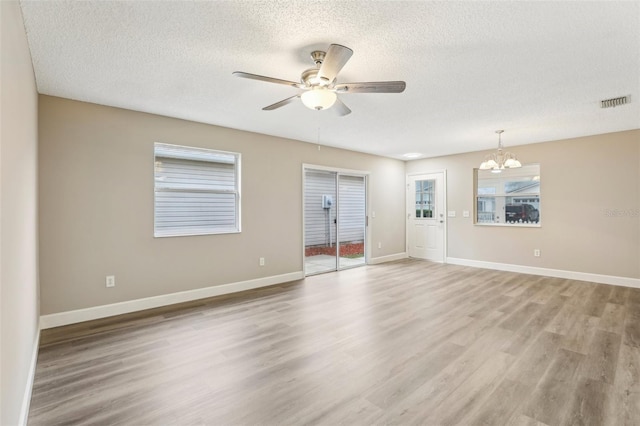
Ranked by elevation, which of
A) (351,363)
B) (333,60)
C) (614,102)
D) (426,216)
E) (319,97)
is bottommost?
(351,363)

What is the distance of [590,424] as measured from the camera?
1.85m

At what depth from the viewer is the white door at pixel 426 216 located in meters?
7.25

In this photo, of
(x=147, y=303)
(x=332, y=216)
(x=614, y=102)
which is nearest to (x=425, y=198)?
(x=332, y=216)

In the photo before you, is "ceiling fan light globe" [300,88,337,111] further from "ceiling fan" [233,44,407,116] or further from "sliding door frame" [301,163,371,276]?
"sliding door frame" [301,163,371,276]

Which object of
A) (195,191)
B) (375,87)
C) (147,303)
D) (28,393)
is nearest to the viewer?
(28,393)

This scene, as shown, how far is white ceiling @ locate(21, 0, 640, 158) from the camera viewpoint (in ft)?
6.48

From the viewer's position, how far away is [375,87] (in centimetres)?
238

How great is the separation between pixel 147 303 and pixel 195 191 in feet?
5.28

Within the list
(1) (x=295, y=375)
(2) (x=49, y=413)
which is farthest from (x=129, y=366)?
(1) (x=295, y=375)

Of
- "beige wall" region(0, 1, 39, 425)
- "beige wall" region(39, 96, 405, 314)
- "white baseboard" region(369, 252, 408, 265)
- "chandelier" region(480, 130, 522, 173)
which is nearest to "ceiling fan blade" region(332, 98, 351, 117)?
"beige wall" region(0, 1, 39, 425)

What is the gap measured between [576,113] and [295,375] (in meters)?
4.65

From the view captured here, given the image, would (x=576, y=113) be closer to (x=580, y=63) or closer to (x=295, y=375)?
(x=580, y=63)

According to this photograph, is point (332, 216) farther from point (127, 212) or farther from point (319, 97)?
point (319, 97)

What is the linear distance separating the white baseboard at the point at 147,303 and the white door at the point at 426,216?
382 centimetres
